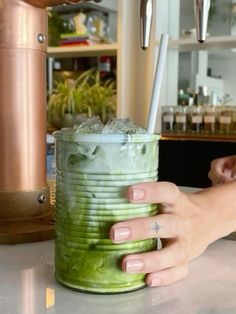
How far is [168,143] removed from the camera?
7.38 ft

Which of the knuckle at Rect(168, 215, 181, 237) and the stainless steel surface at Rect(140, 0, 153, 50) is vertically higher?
the stainless steel surface at Rect(140, 0, 153, 50)

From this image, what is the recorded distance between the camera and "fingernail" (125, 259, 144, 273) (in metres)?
0.41

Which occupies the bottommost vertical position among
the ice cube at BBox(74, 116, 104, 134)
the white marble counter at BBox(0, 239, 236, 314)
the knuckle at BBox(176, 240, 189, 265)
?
the white marble counter at BBox(0, 239, 236, 314)

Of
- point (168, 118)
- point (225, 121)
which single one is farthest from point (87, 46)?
point (225, 121)

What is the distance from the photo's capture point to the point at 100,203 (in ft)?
1.35

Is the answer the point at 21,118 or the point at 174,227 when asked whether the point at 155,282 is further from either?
the point at 21,118

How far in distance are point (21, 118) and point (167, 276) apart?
292 mm

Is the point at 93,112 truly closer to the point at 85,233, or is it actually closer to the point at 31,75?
the point at 31,75

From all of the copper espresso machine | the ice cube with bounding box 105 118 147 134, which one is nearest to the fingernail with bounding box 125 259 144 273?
the ice cube with bounding box 105 118 147 134

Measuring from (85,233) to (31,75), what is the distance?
0.29m

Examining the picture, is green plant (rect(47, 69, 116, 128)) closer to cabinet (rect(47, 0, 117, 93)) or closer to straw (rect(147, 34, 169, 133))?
cabinet (rect(47, 0, 117, 93))

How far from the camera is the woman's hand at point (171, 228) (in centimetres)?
41

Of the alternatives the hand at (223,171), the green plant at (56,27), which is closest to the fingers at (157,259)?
the hand at (223,171)

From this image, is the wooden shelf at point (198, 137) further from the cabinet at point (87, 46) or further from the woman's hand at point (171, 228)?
the woman's hand at point (171, 228)
